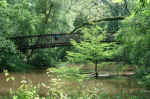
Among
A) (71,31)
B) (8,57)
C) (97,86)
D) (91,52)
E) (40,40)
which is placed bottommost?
(97,86)

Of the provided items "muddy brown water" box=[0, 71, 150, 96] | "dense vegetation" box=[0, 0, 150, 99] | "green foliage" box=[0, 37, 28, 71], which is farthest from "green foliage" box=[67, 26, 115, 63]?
"green foliage" box=[0, 37, 28, 71]

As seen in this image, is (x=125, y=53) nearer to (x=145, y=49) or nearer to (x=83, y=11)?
(x=145, y=49)

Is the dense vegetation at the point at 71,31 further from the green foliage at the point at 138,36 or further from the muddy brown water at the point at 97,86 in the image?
the muddy brown water at the point at 97,86

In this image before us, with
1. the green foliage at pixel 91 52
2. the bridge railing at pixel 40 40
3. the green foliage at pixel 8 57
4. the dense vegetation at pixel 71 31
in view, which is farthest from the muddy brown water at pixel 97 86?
the bridge railing at pixel 40 40

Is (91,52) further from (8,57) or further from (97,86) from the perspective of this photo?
(8,57)

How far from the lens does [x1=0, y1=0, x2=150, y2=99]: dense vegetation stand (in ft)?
28.7

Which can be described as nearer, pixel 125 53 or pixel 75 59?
pixel 125 53

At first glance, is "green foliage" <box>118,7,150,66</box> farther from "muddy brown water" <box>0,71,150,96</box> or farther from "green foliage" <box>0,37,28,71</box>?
"green foliage" <box>0,37,28,71</box>

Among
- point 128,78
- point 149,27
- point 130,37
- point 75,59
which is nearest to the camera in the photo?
point 149,27

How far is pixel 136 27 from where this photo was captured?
8602 millimetres

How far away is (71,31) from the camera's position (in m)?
20.5

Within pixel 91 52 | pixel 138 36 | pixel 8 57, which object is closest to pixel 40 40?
pixel 8 57

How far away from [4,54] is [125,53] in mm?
11656

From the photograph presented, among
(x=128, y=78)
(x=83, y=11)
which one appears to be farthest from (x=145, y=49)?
(x=83, y=11)
